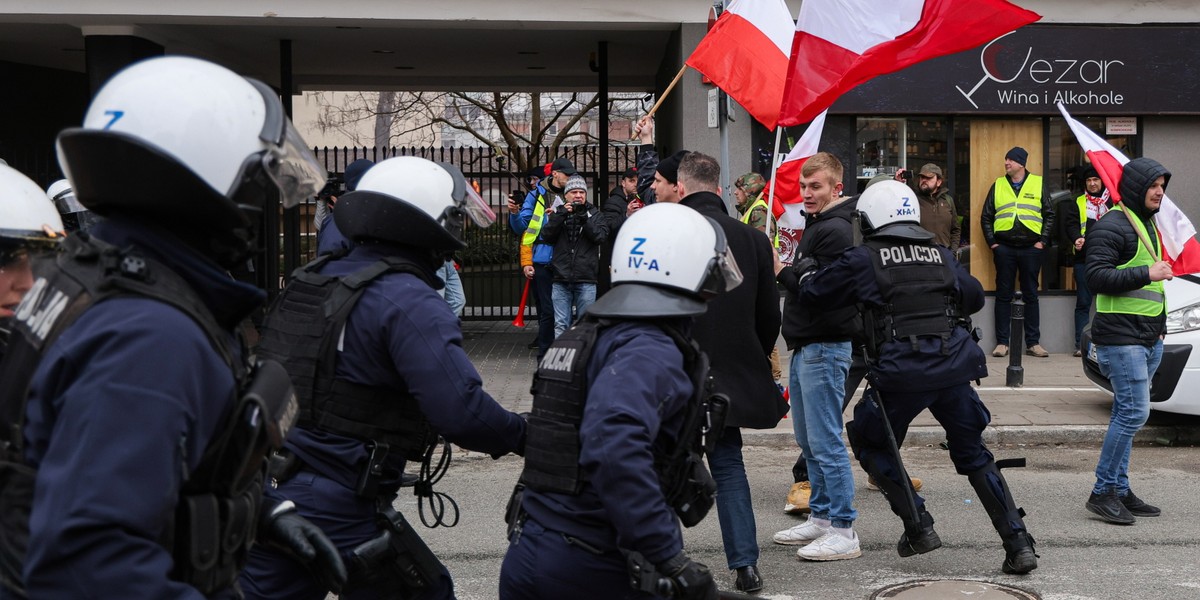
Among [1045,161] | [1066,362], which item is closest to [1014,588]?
[1066,362]

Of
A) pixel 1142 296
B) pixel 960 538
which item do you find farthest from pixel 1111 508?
pixel 1142 296

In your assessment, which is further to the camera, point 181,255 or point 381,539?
point 381,539

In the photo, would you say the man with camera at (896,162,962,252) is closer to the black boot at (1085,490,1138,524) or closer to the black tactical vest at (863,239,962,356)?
the black boot at (1085,490,1138,524)

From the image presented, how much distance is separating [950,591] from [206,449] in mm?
4185

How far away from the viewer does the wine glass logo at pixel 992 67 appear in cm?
1241

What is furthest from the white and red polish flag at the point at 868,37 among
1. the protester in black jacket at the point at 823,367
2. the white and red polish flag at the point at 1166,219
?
the protester in black jacket at the point at 823,367

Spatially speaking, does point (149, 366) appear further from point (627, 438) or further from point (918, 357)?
point (918, 357)

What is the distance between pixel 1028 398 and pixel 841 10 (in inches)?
185

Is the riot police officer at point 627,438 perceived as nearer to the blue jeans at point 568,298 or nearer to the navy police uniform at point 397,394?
the navy police uniform at point 397,394

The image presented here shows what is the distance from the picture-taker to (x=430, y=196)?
11.8 ft

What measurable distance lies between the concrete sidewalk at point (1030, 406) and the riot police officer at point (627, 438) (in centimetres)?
562

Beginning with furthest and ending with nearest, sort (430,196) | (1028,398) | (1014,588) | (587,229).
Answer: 1. (587,229)
2. (1028,398)
3. (1014,588)
4. (430,196)

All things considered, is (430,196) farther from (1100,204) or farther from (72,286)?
(1100,204)

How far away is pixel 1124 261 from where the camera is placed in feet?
21.6
